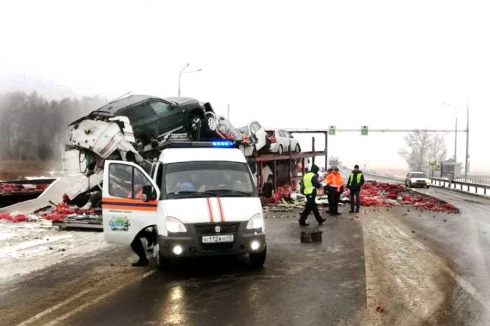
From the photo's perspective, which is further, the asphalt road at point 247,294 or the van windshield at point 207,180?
the van windshield at point 207,180

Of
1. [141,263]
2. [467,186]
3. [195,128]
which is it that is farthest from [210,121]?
[467,186]

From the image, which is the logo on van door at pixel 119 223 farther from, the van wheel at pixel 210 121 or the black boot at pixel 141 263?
the van wheel at pixel 210 121

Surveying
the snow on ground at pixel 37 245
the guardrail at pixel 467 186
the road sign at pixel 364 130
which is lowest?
the guardrail at pixel 467 186

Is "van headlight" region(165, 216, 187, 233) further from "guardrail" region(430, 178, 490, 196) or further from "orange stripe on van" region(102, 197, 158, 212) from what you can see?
"guardrail" region(430, 178, 490, 196)

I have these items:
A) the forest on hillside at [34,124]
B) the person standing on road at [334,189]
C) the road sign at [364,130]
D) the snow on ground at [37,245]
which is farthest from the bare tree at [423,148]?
the snow on ground at [37,245]

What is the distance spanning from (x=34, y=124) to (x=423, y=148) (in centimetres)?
7407

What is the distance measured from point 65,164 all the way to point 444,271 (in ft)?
37.5

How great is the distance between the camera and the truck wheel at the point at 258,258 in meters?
7.37

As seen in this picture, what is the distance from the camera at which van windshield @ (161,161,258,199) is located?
7.43m

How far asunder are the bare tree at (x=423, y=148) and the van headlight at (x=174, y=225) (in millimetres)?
92429

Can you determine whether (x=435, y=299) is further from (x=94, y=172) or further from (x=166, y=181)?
(x=94, y=172)

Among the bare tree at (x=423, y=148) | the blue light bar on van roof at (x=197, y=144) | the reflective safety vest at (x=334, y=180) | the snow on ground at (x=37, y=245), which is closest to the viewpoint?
the snow on ground at (x=37, y=245)

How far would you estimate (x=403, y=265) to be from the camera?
765 centimetres

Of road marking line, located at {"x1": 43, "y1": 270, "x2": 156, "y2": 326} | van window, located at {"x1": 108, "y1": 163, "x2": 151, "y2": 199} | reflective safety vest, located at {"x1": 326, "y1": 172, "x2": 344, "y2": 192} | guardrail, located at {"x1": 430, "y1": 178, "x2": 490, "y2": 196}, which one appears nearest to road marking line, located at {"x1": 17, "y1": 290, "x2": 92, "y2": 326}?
road marking line, located at {"x1": 43, "y1": 270, "x2": 156, "y2": 326}
